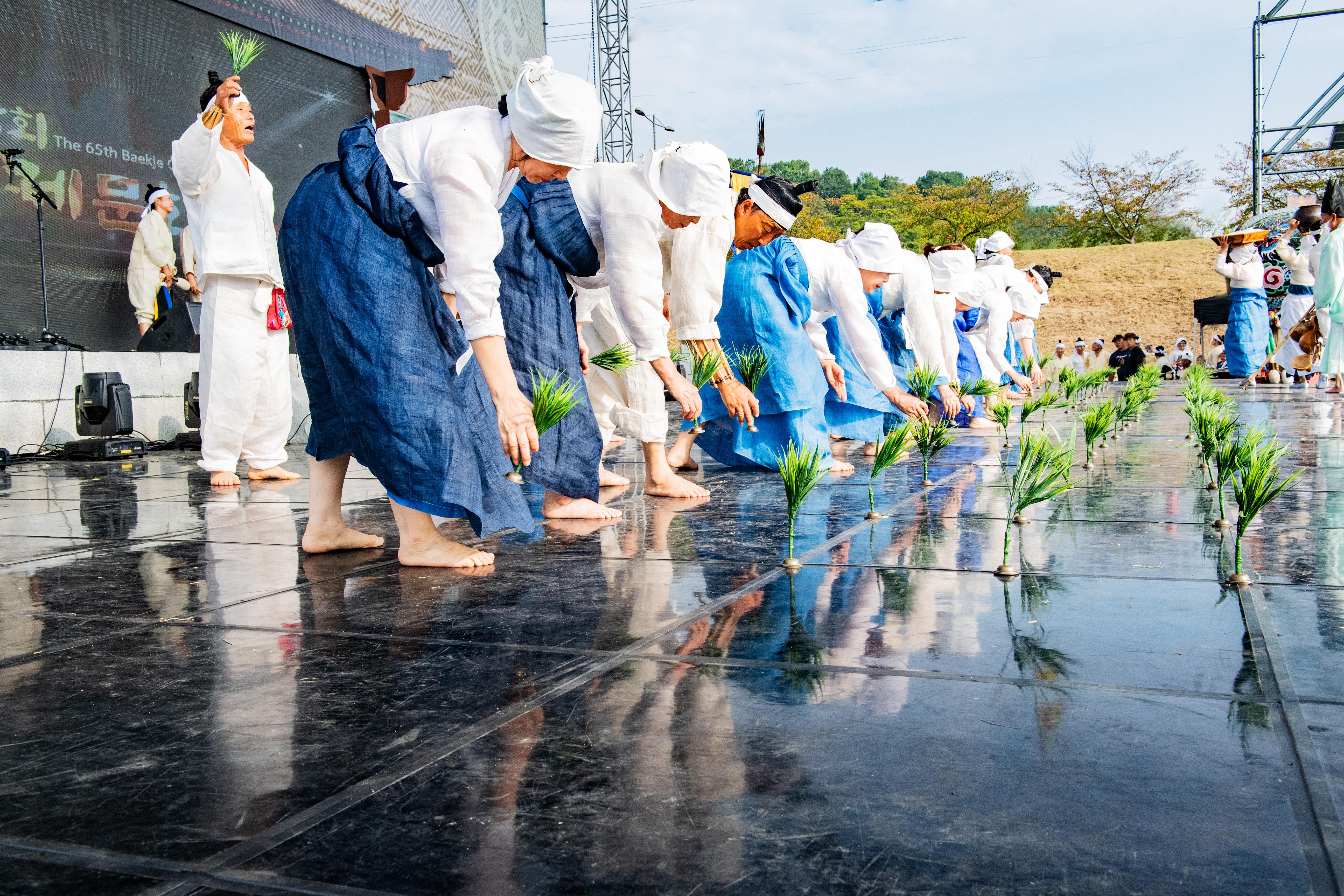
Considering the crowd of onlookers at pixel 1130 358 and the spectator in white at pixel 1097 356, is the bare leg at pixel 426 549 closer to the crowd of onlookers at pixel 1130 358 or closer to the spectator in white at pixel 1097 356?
the crowd of onlookers at pixel 1130 358

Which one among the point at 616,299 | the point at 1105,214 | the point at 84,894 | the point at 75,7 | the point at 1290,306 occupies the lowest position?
the point at 84,894

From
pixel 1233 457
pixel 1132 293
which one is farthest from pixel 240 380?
pixel 1132 293

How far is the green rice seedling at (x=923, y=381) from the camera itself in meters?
5.26

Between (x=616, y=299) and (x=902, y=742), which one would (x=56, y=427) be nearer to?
(x=616, y=299)

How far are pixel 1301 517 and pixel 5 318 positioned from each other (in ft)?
30.2

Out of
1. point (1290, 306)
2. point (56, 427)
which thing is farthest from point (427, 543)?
point (1290, 306)

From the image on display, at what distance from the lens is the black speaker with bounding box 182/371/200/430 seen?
820cm

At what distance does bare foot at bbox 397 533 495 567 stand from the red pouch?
3445 millimetres

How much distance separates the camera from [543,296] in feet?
13.2

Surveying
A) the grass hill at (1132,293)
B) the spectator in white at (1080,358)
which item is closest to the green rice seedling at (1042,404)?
the spectator in white at (1080,358)

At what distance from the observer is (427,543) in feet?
10.6

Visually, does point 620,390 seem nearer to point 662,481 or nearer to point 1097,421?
point 662,481

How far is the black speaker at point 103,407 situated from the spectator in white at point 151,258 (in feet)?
→ 6.62

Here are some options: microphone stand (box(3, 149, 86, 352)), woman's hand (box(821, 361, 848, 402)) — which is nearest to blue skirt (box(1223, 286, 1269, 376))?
woman's hand (box(821, 361, 848, 402))
